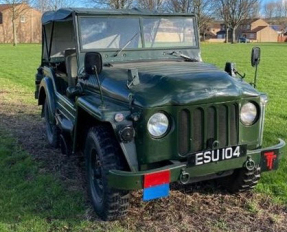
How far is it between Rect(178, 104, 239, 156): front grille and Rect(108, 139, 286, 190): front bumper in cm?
17

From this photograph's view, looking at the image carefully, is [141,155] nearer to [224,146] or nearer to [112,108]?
[112,108]

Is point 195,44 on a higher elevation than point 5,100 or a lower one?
higher

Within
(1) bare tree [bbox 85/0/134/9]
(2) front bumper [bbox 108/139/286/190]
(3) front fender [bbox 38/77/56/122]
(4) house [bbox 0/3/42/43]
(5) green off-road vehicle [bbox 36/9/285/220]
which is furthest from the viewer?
(4) house [bbox 0/3/42/43]

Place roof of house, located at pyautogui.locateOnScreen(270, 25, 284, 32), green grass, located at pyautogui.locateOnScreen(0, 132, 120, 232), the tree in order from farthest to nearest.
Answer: roof of house, located at pyautogui.locateOnScreen(270, 25, 284, 32), the tree, green grass, located at pyautogui.locateOnScreen(0, 132, 120, 232)

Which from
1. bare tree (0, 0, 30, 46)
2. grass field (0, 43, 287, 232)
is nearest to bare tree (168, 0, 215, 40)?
bare tree (0, 0, 30, 46)

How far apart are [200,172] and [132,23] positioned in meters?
2.17

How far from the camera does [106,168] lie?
11.7 ft

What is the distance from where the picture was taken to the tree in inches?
2704

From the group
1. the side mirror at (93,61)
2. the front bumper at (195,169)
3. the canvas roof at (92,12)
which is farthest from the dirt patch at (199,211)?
the canvas roof at (92,12)

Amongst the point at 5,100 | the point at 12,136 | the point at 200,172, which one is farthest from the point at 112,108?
the point at 5,100

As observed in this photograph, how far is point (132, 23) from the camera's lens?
4844 millimetres

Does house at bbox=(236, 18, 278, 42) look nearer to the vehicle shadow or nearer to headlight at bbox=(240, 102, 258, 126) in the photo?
the vehicle shadow

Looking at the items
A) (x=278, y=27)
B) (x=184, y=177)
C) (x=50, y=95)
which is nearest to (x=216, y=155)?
(x=184, y=177)

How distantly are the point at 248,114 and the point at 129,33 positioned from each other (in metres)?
1.83
